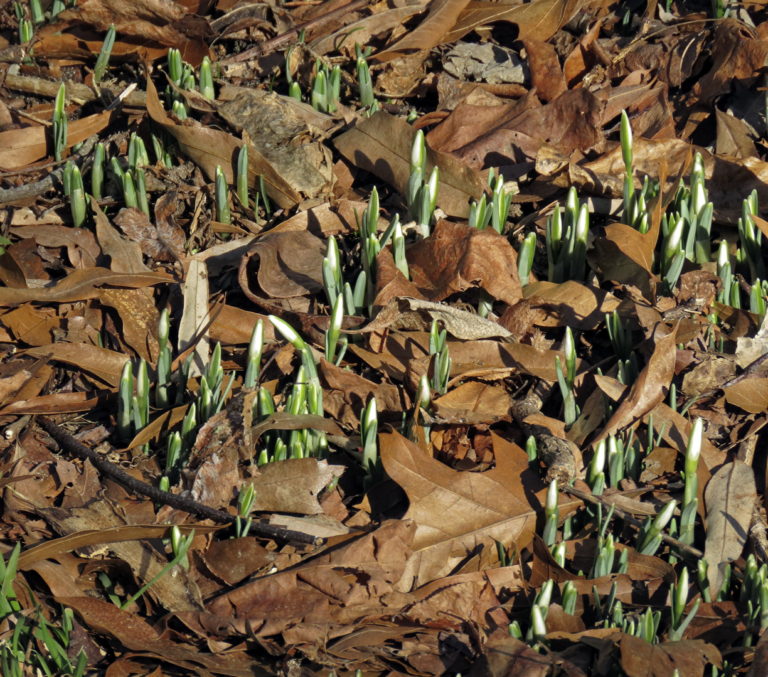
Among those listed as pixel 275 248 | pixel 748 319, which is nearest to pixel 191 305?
pixel 275 248

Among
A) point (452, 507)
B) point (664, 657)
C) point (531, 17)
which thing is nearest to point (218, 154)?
point (531, 17)

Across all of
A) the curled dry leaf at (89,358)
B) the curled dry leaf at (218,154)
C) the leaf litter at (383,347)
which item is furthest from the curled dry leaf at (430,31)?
the curled dry leaf at (89,358)

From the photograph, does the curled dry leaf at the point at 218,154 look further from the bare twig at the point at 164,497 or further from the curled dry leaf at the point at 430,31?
the bare twig at the point at 164,497

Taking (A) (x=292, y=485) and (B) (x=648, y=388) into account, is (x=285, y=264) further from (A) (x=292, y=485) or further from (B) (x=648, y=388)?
(B) (x=648, y=388)

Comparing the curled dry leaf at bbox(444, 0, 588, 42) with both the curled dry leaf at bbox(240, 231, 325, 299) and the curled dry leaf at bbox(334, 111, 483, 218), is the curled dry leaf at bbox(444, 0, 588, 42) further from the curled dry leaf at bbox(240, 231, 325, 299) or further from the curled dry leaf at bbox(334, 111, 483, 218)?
the curled dry leaf at bbox(240, 231, 325, 299)

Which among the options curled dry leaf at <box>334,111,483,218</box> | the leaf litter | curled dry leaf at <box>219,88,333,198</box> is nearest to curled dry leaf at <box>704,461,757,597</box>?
the leaf litter

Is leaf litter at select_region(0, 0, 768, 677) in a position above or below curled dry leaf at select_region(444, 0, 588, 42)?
below
